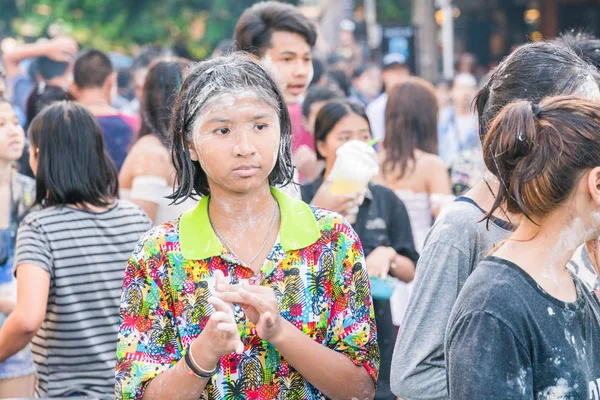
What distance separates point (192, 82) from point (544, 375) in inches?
52.0

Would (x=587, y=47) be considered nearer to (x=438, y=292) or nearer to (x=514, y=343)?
(x=438, y=292)

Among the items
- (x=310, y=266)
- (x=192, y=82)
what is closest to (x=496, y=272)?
(x=310, y=266)

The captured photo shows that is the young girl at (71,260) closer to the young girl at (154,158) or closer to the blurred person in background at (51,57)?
the young girl at (154,158)

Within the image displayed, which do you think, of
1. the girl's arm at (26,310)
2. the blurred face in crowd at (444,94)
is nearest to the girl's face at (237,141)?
the girl's arm at (26,310)

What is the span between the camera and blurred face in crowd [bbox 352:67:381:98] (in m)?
13.5

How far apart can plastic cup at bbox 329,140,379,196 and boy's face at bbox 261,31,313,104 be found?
1.62 feet

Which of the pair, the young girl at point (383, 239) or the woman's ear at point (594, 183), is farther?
the young girl at point (383, 239)

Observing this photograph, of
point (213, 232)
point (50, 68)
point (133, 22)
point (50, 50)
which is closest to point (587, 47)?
point (213, 232)

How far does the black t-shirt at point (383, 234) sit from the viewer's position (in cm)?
441

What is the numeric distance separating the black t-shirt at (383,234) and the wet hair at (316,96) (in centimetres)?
184

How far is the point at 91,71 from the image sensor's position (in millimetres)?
6688

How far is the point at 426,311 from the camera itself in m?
2.42

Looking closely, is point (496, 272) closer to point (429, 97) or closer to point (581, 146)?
point (581, 146)

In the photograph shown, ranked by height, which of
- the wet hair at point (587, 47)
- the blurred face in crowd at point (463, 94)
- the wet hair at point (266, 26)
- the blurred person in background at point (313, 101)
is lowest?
the blurred face in crowd at point (463, 94)
